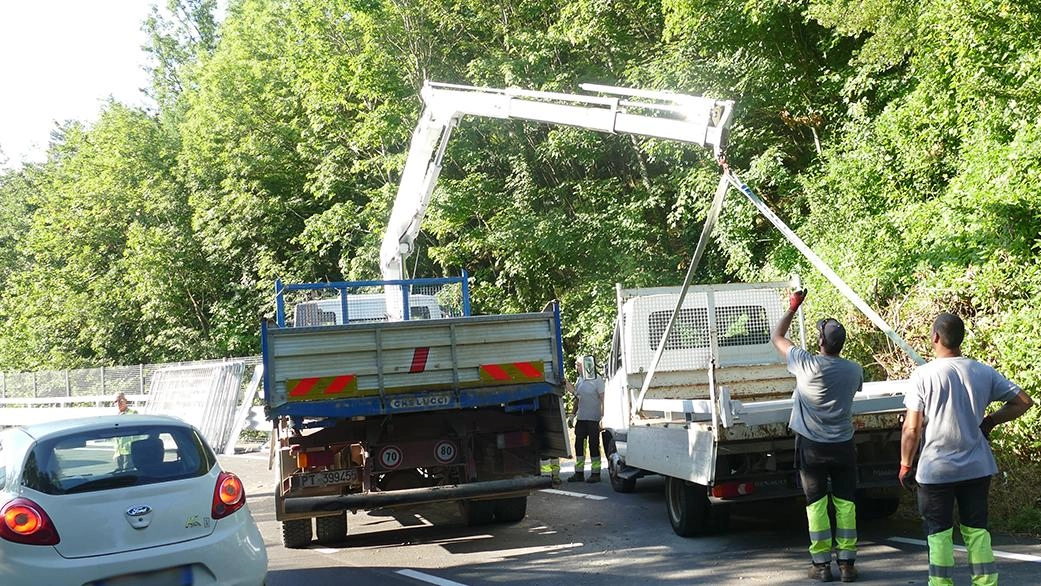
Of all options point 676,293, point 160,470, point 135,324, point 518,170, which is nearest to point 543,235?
point 518,170

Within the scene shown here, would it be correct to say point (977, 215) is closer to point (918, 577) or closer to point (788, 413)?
point (788, 413)

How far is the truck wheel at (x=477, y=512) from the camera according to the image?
1030 centimetres

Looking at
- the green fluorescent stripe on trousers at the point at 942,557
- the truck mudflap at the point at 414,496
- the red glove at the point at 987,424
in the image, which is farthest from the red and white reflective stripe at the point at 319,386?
the red glove at the point at 987,424

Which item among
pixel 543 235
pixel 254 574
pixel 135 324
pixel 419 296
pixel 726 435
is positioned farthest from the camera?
pixel 135 324

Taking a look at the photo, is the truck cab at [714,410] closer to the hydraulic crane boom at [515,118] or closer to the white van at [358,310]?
the hydraulic crane boom at [515,118]

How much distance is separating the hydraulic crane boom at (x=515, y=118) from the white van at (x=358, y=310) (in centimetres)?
51

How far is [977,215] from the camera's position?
1140cm

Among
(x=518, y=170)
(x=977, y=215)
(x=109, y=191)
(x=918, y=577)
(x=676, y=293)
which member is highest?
(x=109, y=191)

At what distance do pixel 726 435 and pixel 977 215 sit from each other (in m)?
5.66

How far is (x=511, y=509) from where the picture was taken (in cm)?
1023

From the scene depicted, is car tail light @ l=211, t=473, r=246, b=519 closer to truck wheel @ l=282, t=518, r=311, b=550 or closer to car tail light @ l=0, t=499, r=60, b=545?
car tail light @ l=0, t=499, r=60, b=545

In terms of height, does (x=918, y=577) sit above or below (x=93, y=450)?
below

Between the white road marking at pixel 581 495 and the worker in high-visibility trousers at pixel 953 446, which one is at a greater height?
the worker in high-visibility trousers at pixel 953 446

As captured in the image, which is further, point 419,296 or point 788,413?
point 419,296
